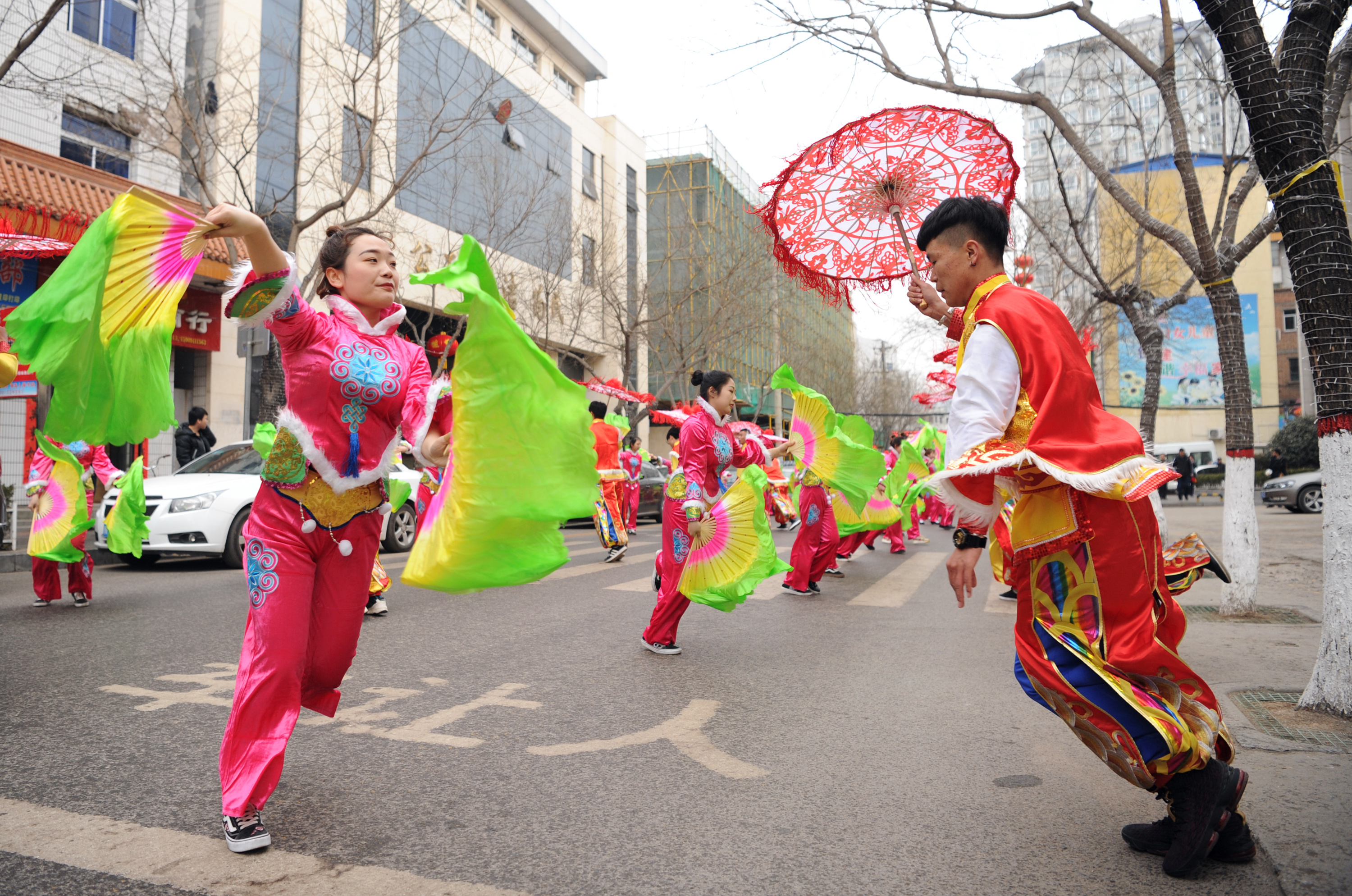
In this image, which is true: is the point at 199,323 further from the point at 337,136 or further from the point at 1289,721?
the point at 1289,721

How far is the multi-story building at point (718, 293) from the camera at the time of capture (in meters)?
25.4

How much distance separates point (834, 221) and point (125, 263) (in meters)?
2.94

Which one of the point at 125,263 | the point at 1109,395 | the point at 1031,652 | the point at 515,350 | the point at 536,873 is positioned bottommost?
the point at 536,873

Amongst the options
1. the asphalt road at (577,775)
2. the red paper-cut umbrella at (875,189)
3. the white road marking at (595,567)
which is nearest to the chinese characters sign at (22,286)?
the white road marking at (595,567)

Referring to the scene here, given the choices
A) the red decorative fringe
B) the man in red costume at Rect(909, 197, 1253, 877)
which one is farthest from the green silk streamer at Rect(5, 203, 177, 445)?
the red decorative fringe

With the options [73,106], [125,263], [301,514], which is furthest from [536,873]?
[73,106]

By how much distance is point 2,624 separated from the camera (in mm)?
6227

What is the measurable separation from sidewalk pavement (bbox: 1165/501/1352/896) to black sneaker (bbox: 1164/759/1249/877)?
21 cm

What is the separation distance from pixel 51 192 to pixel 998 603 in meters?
13.5

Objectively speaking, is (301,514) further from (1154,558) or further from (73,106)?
(73,106)

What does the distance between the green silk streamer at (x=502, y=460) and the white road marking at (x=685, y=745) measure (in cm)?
119

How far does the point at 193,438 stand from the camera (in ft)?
39.0

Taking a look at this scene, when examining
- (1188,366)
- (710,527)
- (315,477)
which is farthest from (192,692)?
(1188,366)

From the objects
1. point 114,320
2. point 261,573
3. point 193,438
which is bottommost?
point 261,573
